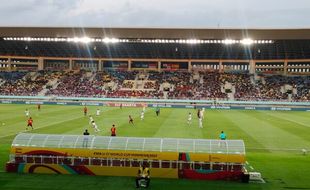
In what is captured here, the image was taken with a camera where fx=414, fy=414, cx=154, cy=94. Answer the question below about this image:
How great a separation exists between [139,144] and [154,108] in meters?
50.5

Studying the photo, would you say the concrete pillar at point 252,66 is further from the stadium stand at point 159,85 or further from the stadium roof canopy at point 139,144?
the stadium roof canopy at point 139,144

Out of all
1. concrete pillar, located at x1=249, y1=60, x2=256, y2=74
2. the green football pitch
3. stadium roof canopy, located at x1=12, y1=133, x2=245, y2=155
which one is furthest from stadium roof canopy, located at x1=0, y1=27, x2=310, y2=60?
stadium roof canopy, located at x1=12, y1=133, x2=245, y2=155

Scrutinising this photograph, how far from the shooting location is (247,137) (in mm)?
36125

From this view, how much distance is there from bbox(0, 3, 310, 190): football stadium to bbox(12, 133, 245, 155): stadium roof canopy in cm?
6

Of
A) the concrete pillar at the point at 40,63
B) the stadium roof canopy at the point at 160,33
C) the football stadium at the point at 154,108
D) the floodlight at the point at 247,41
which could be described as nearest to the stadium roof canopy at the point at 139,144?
the football stadium at the point at 154,108

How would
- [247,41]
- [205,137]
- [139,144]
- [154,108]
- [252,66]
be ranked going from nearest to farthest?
[139,144], [205,137], [154,108], [247,41], [252,66]

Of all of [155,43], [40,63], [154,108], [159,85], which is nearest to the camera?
[154,108]

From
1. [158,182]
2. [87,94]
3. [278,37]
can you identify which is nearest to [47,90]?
[87,94]

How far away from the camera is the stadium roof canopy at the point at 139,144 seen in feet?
68.7

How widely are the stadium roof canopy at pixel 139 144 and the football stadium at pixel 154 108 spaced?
57 millimetres

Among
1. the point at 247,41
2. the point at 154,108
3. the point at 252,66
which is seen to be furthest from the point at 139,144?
the point at 252,66

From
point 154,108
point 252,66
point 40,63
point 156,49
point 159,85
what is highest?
point 156,49

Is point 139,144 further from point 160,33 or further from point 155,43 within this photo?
point 155,43

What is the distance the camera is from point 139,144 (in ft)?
69.9
